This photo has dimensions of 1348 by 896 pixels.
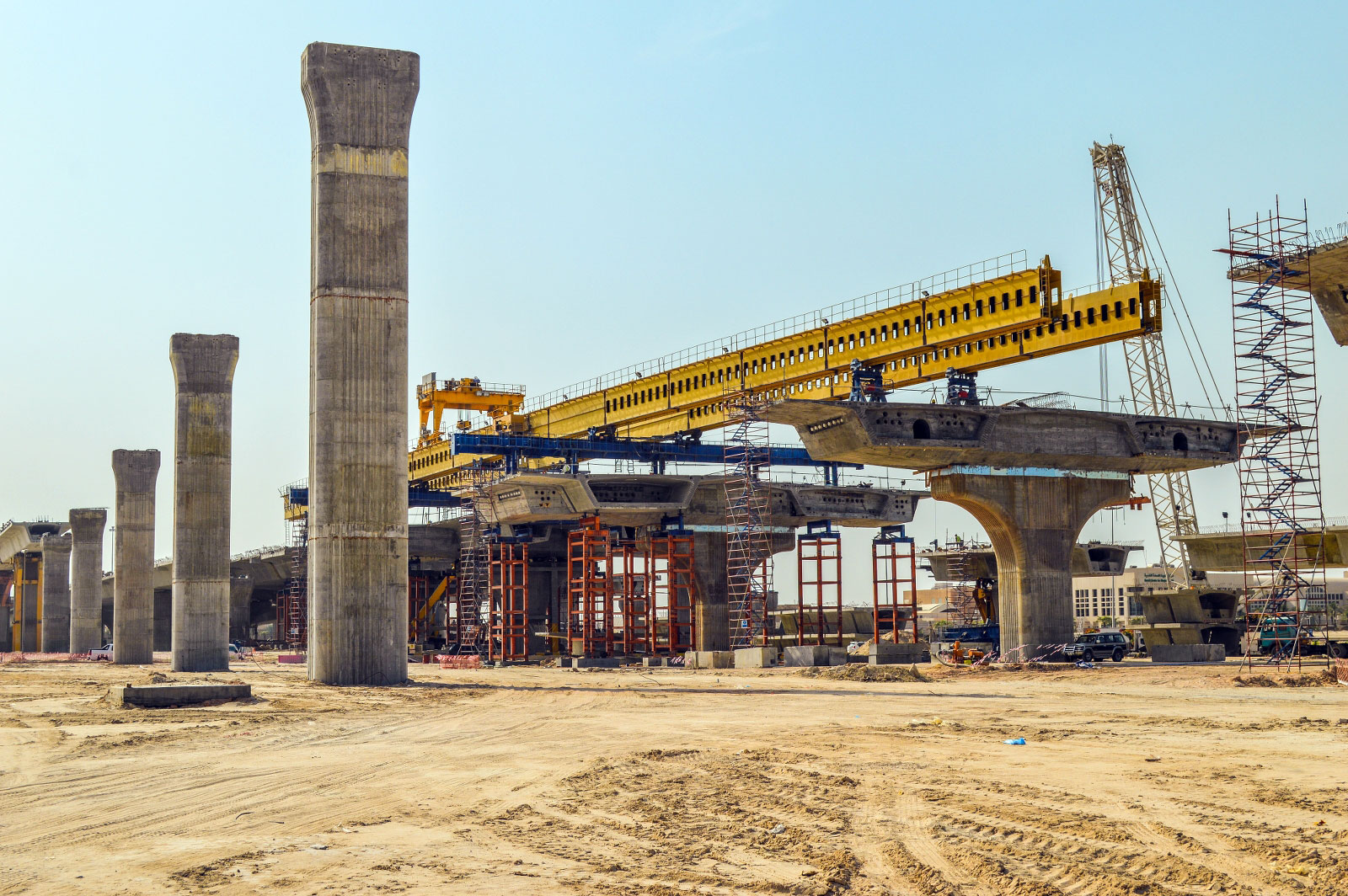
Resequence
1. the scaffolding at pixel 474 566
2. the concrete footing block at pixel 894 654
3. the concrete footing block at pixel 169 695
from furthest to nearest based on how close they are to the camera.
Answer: the scaffolding at pixel 474 566 → the concrete footing block at pixel 894 654 → the concrete footing block at pixel 169 695

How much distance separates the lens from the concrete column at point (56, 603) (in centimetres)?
8925

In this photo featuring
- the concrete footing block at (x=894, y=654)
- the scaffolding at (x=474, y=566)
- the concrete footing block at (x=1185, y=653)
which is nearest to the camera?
the concrete footing block at (x=1185, y=653)

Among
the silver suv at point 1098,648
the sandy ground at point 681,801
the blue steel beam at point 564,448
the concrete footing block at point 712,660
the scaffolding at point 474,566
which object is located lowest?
the concrete footing block at point 712,660

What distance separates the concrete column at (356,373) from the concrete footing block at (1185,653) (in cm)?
2895

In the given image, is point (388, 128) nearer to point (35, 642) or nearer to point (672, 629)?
point (672, 629)

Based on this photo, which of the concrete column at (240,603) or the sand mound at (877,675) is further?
the concrete column at (240,603)

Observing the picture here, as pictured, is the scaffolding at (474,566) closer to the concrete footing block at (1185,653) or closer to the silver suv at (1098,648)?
the silver suv at (1098,648)

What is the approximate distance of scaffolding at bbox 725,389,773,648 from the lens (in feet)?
166

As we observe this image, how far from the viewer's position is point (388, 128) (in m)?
38.1

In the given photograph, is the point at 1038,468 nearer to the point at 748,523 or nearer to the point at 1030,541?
the point at 1030,541

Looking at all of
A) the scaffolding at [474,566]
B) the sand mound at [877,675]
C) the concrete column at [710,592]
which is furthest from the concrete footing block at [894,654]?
the scaffolding at [474,566]

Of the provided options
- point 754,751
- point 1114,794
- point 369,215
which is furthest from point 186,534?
point 1114,794

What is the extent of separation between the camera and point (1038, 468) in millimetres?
48438

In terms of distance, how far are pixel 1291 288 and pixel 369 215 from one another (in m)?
28.7
